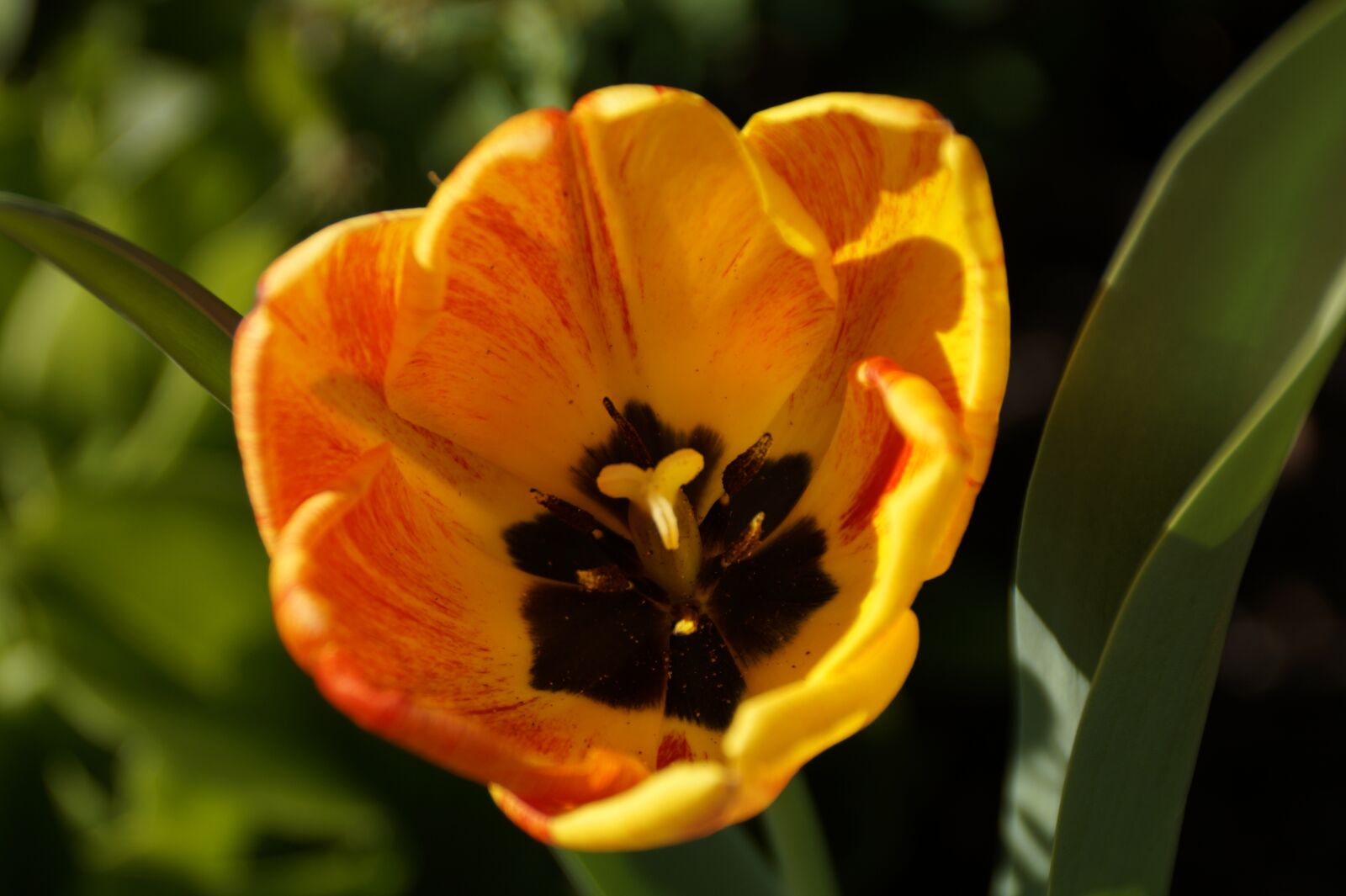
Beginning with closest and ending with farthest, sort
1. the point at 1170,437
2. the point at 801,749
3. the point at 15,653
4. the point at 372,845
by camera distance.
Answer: the point at 801,749
the point at 1170,437
the point at 372,845
the point at 15,653

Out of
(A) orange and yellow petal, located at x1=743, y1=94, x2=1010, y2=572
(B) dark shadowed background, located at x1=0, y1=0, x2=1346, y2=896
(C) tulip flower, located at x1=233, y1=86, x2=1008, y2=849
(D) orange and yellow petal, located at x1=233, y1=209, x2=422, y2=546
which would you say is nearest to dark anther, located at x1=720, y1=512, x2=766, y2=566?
(C) tulip flower, located at x1=233, y1=86, x2=1008, y2=849

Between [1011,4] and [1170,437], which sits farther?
[1011,4]

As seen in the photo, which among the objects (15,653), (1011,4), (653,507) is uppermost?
(653,507)

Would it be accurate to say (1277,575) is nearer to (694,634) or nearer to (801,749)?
(694,634)

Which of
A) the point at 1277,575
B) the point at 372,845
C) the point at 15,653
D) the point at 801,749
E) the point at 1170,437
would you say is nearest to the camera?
the point at 801,749

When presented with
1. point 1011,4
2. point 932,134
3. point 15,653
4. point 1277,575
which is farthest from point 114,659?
point 1277,575

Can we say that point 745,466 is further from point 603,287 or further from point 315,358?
point 315,358

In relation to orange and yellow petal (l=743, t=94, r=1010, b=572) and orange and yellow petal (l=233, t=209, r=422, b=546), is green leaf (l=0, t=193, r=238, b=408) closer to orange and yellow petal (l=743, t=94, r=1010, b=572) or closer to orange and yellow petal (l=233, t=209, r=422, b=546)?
orange and yellow petal (l=233, t=209, r=422, b=546)

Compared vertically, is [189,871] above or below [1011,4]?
below
